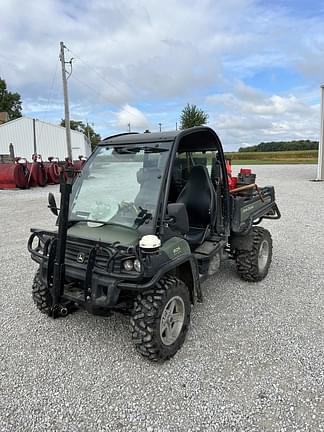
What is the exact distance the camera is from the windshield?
10.4 ft

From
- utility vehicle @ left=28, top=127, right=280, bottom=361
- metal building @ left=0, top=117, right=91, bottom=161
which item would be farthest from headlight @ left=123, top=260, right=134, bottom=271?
metal building @ left=0, top=117, right=91, bottom=161

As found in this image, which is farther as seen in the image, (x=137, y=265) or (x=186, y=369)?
(x=186, y=369)

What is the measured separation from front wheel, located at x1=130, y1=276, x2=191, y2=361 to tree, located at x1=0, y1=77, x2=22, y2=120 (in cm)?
6292

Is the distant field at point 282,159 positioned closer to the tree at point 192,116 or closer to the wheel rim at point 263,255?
the tree at point 192,116

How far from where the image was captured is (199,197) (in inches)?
158

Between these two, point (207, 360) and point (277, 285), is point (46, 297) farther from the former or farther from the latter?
point (277, 285)

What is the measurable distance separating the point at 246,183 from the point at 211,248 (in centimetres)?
174

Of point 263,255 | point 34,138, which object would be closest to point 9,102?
A: point 34,138

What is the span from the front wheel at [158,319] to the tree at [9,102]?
62921 millimetres

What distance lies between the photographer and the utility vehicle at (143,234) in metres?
2.78

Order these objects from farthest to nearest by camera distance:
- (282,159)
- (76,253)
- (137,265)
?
(282,159) < (76,253) < (137,265)

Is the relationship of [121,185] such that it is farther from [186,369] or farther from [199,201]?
[186,369]

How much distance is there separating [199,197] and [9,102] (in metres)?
64.0

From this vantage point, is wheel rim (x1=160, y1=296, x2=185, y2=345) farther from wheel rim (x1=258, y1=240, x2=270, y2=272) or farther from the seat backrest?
wheel rim (x1=258, y1=240, x2=270, y2=272)
